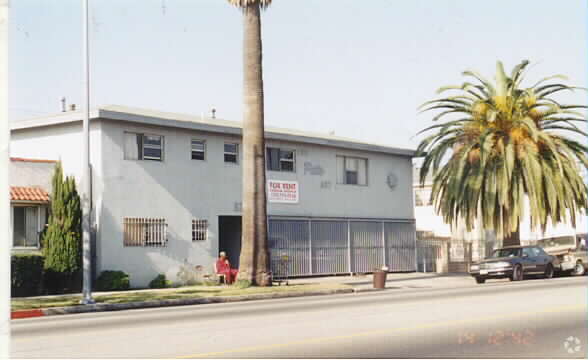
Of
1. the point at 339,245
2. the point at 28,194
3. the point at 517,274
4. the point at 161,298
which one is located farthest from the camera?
the point at 339,245

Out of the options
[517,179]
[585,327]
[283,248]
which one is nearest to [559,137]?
[517,179]

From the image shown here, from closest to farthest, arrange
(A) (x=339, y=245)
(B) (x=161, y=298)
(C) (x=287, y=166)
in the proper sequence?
(B) (x=161, y=298) → (C) (x=287, y=166) → (A) (x=339, y=245)

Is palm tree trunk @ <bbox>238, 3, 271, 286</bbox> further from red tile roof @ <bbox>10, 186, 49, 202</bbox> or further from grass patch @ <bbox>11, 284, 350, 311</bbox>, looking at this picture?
red tile roof @ <bbox>10, 186, 49, 202</bbox>

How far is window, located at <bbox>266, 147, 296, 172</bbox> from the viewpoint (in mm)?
37281

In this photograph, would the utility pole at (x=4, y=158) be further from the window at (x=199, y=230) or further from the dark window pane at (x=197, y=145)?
the dark window pane at (x=197, y=145)

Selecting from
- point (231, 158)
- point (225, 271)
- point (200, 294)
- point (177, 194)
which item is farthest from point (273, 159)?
point (200, 294)

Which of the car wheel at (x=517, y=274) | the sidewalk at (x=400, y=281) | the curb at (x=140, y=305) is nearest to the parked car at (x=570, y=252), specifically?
the car wheel at (x=517, y=274)

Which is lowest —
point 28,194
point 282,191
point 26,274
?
point 26,274

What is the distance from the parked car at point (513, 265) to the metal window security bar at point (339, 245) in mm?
6801

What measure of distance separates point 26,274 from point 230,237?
11264 mm

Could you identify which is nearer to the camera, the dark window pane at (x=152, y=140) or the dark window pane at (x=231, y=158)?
the dark window pane at (x=152, y=140)

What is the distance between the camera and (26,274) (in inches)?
1089

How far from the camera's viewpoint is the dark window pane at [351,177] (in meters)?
41.2

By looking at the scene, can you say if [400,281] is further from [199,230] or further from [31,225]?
[31,225]
